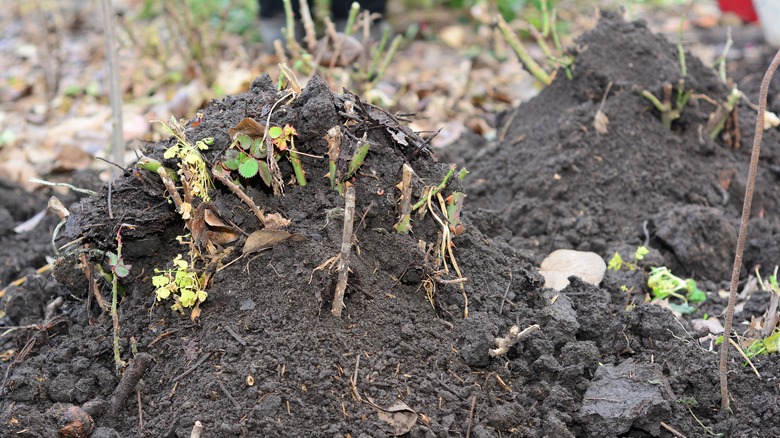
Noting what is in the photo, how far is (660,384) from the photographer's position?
2045 mm

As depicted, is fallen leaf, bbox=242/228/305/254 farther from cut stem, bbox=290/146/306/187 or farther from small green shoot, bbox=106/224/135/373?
small green shoot, bbox=106/224/135/373

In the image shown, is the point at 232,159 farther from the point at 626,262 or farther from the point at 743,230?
the point at 626,262

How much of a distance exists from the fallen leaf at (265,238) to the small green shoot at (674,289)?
1.32 m

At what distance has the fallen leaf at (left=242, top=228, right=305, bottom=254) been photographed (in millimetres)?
2043

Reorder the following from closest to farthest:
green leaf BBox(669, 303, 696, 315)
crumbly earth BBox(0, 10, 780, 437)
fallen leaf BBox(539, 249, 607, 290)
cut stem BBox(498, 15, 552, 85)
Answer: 1. crumbly earth BBox(0, 10, 780, 437)
2. fallen leaf BBox(539, 249, 607, 290)
3. green leaf BBox(669, 303, 696, 315)
4. cut stem BBox(498, 15, 552, 85)

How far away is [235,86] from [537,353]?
3125 mm

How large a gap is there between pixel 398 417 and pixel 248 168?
0.74 metres

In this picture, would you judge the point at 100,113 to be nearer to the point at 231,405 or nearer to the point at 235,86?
the point at 235,86

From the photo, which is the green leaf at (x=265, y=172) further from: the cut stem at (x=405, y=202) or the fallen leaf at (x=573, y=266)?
the fallen leaf at (x=573, y=266)

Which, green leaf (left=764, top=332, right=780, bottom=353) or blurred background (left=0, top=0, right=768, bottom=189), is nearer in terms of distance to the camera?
green leaf (left=764, top=332, right=780, bottom=353)

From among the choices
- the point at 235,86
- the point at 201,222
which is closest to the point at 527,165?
the point at 201,222

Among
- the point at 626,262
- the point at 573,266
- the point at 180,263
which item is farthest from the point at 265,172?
the point at 626,262

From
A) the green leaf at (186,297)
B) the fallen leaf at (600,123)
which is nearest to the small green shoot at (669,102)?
the fallen leaf at (600,123)

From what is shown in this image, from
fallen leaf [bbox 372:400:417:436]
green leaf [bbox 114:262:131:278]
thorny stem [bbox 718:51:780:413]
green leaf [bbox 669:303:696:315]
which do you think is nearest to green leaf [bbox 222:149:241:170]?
green leaf [bbox 114:262:131:278]
